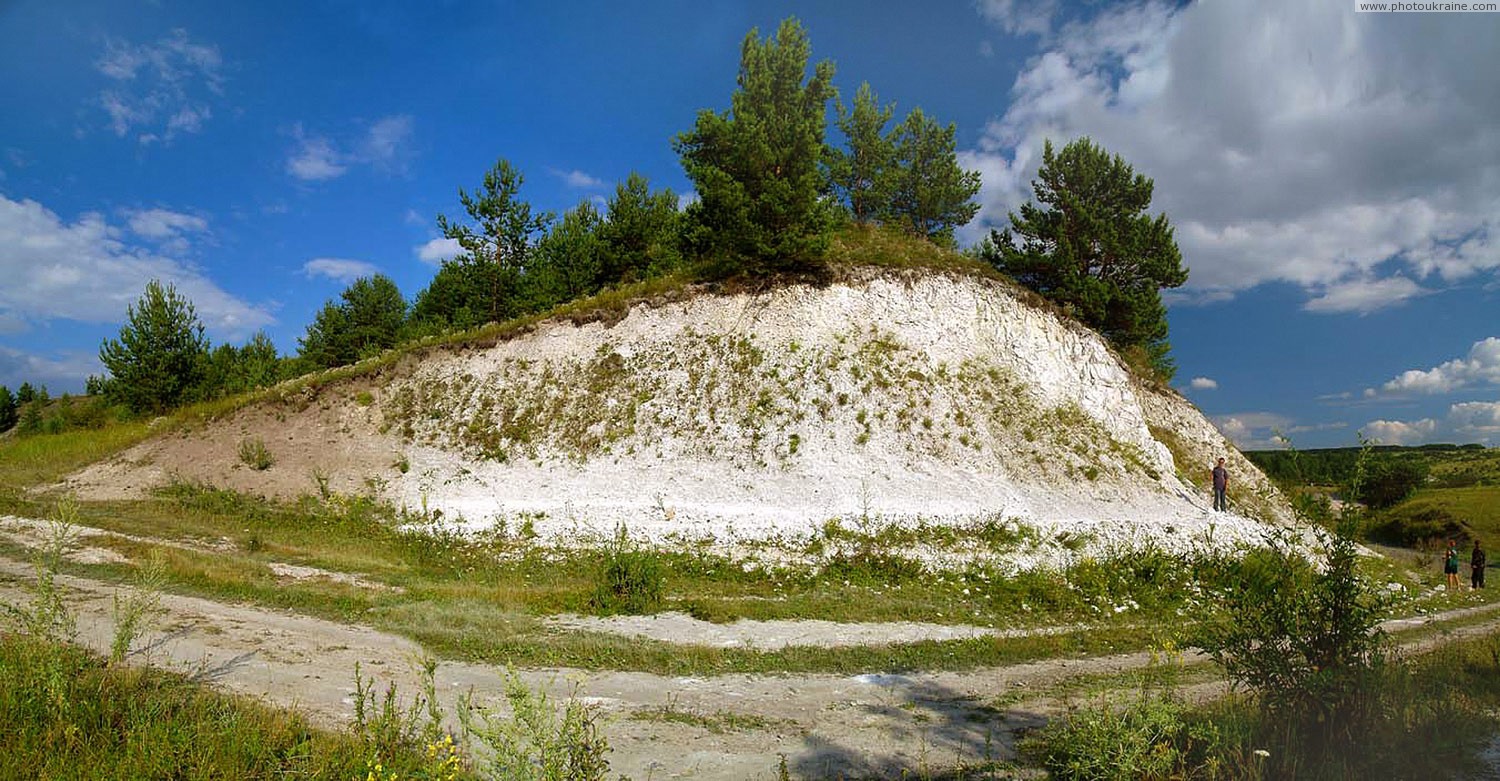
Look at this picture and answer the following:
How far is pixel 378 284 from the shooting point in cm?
5928

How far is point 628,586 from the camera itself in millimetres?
15234

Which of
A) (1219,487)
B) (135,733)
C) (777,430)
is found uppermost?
(777,430)

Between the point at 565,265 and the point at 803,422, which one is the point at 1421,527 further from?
the point at 565,265

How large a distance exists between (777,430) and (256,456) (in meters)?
20.1

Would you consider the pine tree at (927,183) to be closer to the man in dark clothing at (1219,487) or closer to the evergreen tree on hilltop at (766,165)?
the evergreen tree on hilltop at (766,165)

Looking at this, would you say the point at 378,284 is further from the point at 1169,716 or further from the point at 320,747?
the point at 1169,716

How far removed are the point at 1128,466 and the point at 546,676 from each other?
21.7 meters

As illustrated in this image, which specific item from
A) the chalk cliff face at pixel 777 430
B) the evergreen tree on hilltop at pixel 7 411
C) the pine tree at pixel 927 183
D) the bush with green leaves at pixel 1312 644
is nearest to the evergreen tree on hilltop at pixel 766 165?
the chalk cliff face at pixel 777 430

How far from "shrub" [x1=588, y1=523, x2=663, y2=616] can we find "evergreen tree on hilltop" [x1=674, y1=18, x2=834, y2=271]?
15561 millimetres

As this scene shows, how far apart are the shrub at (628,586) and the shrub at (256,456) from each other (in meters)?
17.4

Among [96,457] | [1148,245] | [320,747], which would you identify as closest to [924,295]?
[1148,245]

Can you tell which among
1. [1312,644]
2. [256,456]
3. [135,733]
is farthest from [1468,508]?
[256,456]

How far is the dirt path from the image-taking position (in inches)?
281

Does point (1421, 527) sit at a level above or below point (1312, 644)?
above
